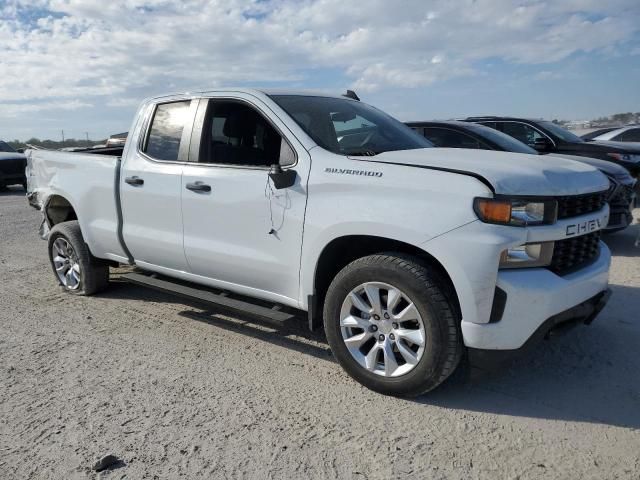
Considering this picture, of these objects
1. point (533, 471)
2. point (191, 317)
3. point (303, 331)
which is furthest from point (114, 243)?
point (533, 471)

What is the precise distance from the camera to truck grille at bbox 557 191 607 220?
3.13 m

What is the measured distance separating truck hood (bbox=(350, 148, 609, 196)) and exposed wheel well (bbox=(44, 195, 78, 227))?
3822 mm

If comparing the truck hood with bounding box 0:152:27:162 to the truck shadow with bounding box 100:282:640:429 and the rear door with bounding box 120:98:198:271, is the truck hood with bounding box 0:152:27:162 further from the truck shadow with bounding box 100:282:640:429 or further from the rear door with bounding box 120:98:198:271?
the truck shadow with bounding box 100:282:640:429

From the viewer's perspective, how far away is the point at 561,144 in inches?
338

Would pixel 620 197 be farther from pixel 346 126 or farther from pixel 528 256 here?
pixel 528 256

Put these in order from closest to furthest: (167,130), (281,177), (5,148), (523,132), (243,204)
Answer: (281,177) < (243,204) < (167,130) < (523,132) < (5,148)

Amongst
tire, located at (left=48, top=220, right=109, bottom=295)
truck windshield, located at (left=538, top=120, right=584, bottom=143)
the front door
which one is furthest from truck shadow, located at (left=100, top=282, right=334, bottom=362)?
truck windshield, located at (left=538, top=120, right=584, bottom=143)

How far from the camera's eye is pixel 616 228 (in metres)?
6.69

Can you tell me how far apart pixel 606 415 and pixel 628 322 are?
5.40 feet

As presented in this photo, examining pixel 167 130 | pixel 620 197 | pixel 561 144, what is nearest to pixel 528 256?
pixel 167 130

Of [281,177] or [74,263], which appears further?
[74,263]

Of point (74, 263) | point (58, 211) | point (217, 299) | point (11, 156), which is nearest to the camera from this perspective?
point (217, 299)

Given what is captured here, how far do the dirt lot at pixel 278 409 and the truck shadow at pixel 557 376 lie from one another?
0.04ft

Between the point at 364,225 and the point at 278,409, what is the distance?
119 cm
